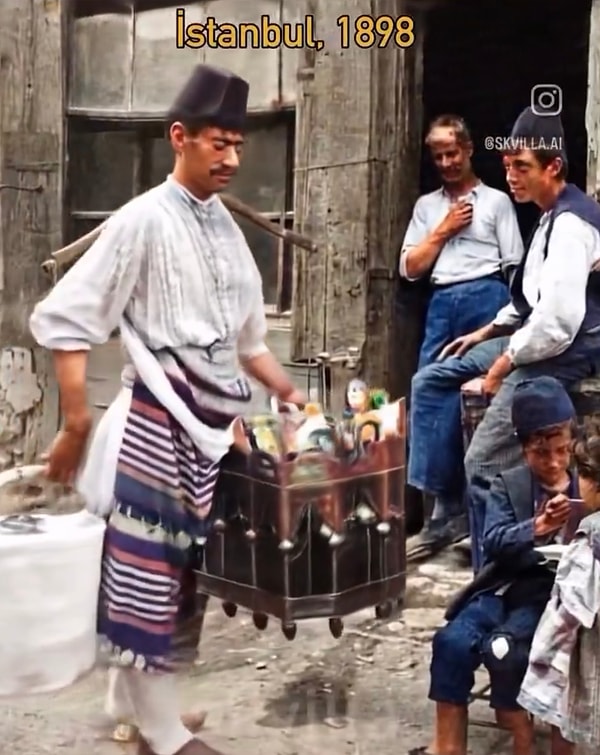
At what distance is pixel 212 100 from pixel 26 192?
422mm

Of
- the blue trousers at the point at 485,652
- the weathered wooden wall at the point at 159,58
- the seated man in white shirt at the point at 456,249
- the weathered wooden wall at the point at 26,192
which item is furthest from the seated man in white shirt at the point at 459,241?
the weathered wooden wall at the point at 26,192

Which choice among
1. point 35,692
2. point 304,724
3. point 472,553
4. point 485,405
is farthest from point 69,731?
point 485,405

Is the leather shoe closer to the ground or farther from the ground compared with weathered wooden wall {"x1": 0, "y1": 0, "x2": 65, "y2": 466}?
closer to the ground

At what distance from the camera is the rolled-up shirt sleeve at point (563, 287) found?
2.04 metres

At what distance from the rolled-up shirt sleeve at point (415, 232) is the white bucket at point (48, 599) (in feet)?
2.44

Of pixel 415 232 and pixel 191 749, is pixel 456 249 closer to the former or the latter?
pixel 415 232

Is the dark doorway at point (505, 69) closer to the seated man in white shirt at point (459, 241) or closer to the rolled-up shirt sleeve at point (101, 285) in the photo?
the seated man in white shirt at point (459, 241)

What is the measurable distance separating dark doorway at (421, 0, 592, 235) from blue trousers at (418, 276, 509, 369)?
0.41ft

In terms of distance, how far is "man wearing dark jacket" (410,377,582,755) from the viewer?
2020 millimetres

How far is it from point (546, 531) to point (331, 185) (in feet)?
2.45

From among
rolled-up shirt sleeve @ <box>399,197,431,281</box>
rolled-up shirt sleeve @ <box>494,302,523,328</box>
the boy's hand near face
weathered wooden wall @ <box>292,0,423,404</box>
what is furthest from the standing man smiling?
the boy's hand near face

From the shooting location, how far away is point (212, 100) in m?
2.07

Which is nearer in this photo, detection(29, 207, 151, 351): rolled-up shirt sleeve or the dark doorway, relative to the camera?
detection(29, 207, 151, 351): rolled-up shirt sleeve

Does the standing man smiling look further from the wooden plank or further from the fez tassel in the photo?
the wooden plank
